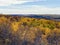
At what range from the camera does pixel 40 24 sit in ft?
52.9

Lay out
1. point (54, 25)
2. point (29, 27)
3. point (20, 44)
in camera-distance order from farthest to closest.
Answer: point (54, 25)
point (29, 27)
point (20, 44)

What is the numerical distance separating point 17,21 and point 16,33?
237 centimetres

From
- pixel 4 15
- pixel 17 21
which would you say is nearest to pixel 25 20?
pixel 17 21

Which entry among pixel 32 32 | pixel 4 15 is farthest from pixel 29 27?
pixel 4 15

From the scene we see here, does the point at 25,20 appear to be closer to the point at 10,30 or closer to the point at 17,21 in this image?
the point at 17,21

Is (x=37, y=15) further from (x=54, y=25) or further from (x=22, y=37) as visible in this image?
(x=22, y=37)

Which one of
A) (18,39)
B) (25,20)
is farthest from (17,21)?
(18,39)

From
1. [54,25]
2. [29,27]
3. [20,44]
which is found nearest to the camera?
[20,44]

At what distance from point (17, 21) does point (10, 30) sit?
2289mm

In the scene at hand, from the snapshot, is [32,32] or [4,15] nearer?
[32,32]

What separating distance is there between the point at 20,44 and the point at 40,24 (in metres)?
3.11

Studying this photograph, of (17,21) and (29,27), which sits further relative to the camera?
(17,21)

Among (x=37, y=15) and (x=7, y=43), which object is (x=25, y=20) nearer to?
(x=37, y=15)

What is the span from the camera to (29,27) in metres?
14.7
